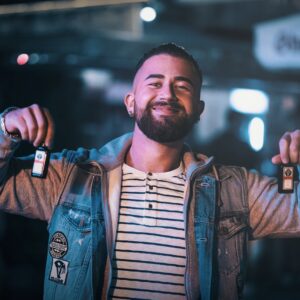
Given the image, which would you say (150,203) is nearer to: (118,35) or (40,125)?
(40,125)

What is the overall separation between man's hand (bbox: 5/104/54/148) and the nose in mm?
416

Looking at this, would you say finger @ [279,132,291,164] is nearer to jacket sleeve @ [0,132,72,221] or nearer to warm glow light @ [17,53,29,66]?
jacket sleeve @ [0,132,72,221]

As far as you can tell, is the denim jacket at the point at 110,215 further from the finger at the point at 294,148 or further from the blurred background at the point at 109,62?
the blurred background at the point at 109,62

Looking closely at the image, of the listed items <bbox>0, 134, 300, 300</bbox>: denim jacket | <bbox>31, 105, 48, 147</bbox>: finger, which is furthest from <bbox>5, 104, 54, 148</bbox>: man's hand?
<bbox>0, 134, 300, 300</bbox>: denim jacket

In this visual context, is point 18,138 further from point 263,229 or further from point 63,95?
point 63,95

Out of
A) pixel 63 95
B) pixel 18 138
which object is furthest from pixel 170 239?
pixel 63 95

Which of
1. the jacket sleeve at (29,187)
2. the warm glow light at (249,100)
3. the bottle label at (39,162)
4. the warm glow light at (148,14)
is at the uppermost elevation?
the warm glow light at (148,14)

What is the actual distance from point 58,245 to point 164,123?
556 millimetres

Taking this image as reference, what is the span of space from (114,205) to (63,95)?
5.87 ft

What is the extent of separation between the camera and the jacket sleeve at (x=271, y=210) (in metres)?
1.76

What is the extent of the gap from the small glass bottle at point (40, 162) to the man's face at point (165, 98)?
35 centimetres

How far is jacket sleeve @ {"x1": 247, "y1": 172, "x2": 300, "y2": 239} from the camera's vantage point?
1760mm

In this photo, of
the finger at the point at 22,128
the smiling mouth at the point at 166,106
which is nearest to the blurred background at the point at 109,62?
the smiling mouth at the point at 166,106

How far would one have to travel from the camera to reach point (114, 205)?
5.63 feet
